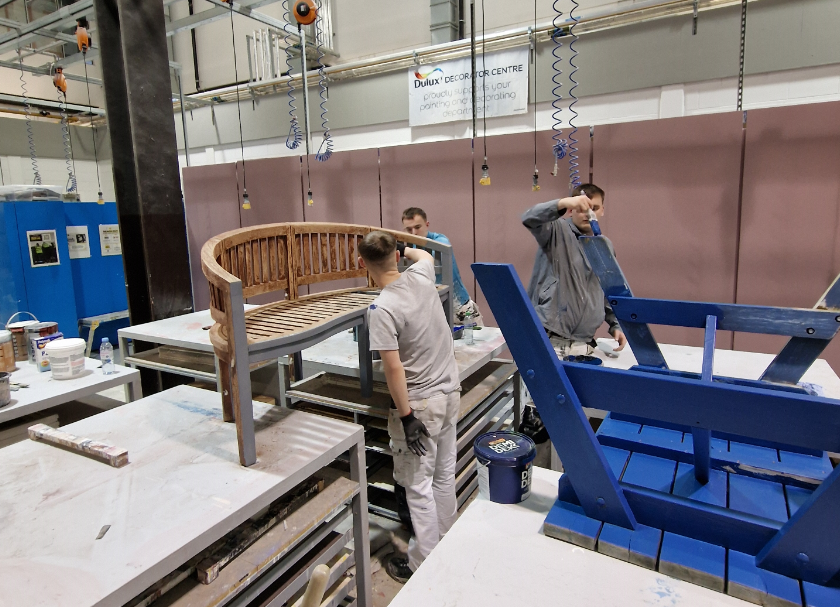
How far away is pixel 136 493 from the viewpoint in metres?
1.35

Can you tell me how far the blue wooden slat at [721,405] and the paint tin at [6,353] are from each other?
301 centimetres

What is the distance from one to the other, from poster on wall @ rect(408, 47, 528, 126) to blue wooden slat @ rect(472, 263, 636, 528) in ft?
12.7

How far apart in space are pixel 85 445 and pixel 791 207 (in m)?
3.98

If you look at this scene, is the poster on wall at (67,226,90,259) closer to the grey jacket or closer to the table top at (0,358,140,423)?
the table top at (0,358,140,423)

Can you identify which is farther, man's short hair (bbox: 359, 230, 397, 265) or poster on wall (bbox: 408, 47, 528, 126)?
poster on wall (bbox: 408, 47, 528, 126)

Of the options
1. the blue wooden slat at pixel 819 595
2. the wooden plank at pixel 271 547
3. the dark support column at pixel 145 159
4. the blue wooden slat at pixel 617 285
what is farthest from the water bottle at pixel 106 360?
the blue wooden slat at pixel 819 595

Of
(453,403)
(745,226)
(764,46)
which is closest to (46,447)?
(453,403)

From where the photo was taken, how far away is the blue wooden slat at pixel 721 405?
0.78 metres

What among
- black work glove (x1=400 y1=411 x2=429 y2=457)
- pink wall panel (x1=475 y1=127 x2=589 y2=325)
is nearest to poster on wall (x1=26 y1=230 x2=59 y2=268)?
pink wall panel (x1=475 y1=127 x2=589 y2=325)

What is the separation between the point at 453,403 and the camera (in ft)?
6.81

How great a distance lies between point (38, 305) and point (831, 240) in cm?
690

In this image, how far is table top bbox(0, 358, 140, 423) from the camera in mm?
2180

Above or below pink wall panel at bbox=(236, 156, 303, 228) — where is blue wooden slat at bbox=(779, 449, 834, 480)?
below

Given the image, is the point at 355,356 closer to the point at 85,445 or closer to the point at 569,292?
the point at 569,292
